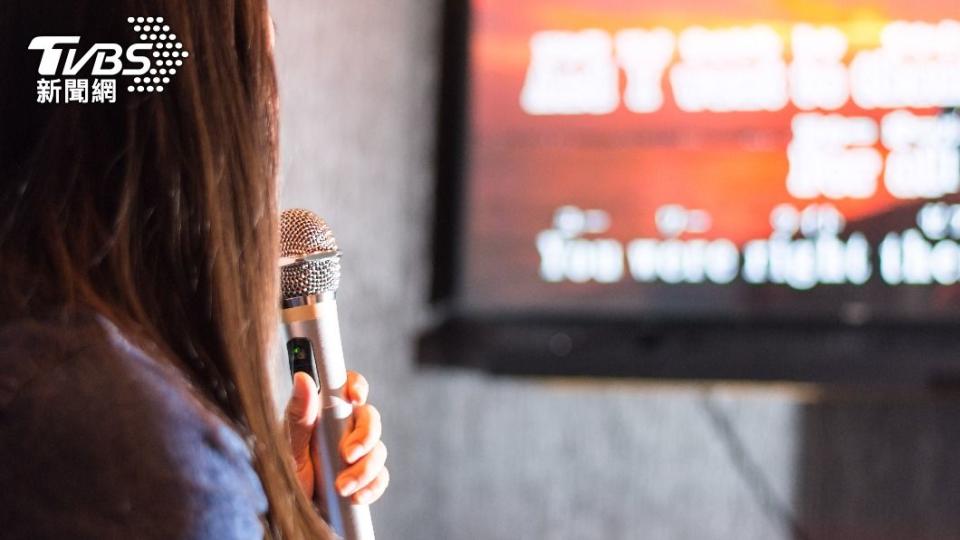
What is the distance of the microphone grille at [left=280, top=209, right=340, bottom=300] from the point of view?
2.71 feet

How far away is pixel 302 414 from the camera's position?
0.83 metres

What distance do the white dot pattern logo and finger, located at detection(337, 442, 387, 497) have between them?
0.30 m

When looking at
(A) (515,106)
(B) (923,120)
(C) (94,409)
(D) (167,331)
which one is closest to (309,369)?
(D) (167,331)

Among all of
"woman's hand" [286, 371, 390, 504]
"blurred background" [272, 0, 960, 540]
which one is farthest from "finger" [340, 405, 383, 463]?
"blurred background" [272, 0, 960, 540]

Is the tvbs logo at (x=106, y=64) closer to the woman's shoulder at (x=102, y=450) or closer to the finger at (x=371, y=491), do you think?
the woman's shoulder at (x=102, y=450)

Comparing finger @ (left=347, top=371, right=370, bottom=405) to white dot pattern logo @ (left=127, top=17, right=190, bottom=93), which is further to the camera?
finger @ (left=347, top=371, right=370, bottom=405)

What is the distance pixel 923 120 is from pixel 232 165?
1482 mm

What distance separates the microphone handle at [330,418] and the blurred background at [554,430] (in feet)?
3.49

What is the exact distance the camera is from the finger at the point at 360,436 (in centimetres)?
80

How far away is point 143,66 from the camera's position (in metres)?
0.73

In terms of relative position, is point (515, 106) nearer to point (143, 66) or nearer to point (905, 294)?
point (905, 294)

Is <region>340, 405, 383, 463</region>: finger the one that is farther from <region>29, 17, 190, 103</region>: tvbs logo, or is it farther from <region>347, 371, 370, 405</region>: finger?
<region>29, 17, 190, 103</region>: tvbs logo

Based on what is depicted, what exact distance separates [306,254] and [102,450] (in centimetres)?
34

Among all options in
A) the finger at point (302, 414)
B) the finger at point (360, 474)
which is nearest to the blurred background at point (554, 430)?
the finger at point (302, 414)
